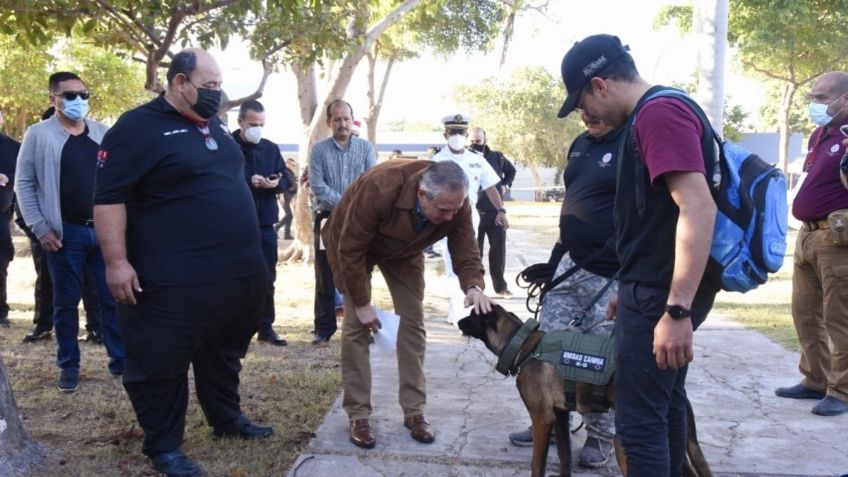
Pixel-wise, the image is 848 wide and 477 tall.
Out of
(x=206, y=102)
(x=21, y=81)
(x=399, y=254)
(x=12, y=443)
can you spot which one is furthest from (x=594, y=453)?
(x=21, y=81)

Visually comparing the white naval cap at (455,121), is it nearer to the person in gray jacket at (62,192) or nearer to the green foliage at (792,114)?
the person in gray jacket at (62,192)

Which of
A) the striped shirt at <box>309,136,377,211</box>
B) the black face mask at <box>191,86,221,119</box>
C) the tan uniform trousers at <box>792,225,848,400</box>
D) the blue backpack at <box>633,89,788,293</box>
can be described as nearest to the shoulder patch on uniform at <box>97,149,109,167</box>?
the black face mask at <box>191,86,221,119</box>

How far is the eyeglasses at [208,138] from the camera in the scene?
13.4ft

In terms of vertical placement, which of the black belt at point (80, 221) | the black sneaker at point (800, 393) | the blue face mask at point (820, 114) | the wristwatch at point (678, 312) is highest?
the blue face mask at point (820, 114)

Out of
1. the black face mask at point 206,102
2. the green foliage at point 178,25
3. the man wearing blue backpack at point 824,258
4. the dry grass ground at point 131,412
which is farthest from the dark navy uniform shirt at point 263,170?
the man wearing blue backpack at point 824,258

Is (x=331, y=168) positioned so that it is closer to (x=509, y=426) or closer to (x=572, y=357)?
(x=509, y=426)

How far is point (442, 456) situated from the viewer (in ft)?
14.4

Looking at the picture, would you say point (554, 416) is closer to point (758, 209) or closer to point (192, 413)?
point (758, 209)

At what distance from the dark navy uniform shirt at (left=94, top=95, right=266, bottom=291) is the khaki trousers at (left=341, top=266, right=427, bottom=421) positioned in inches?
34.8

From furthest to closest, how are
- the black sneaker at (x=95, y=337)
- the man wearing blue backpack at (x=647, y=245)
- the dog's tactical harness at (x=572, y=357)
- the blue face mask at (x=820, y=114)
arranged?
the black sneaker at (x=95, y=337), the blue face mask at (x=820, y=114), the dog's tactical harness at (x=572, y=357), the man wearing blue backpack at (x=647, y=245)

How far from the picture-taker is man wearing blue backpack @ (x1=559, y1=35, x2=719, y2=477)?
2.64 metres

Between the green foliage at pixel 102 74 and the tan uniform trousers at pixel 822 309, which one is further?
the green foliage at pixel 102 74

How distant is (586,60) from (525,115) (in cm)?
5076

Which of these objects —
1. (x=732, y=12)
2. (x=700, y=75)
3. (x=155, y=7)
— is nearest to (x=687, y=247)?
(x=155, y=7)
